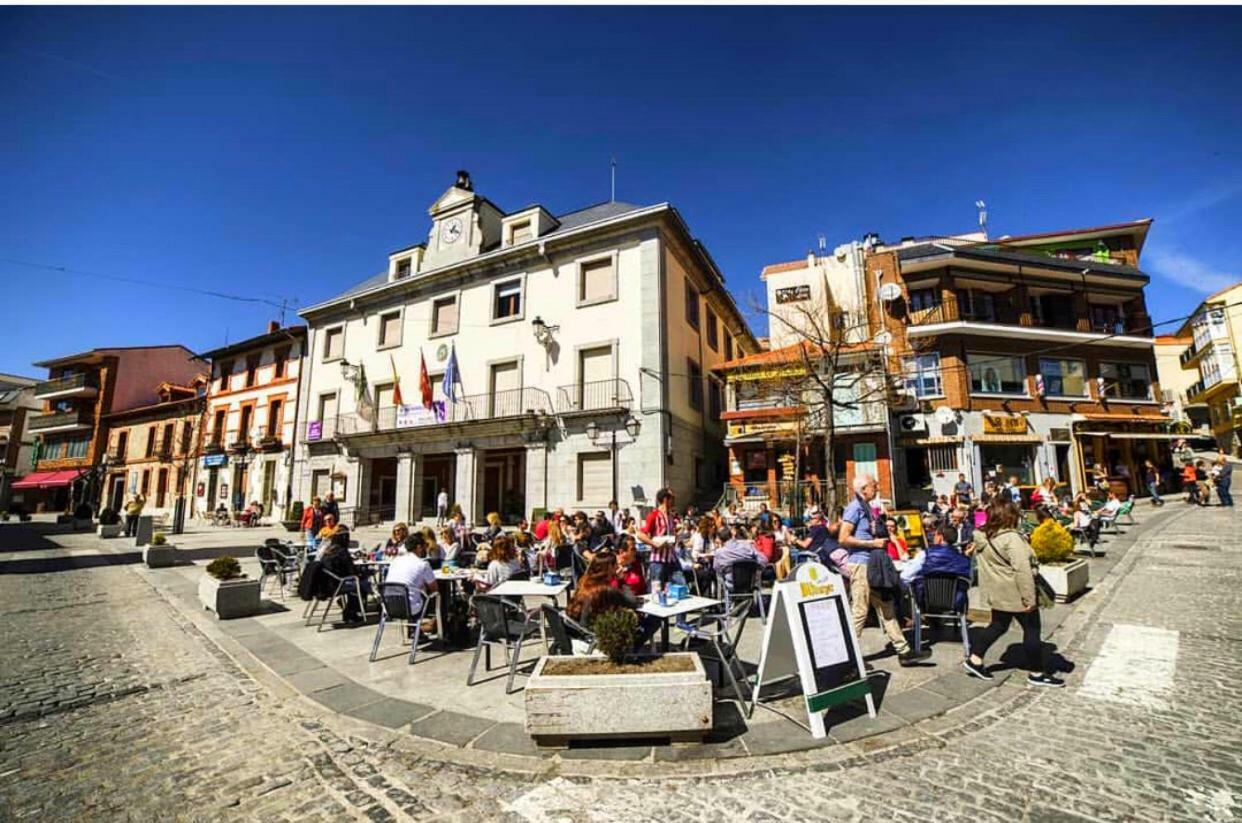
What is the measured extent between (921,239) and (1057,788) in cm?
3274

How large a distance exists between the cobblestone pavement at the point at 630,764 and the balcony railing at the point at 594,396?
12.7m

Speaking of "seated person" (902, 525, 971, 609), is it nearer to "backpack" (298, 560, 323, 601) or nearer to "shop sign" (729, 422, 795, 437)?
"backpack" (298, 560, 323, 601)

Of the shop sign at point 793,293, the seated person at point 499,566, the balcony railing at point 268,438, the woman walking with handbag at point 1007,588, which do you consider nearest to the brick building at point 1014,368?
the shop sign at point 793,293

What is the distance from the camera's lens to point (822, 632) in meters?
3.92

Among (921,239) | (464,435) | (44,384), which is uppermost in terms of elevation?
(921,239)

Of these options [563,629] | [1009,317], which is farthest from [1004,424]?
[563,629]

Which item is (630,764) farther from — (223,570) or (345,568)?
(223,570)

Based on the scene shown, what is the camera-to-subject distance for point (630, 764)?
124 inches

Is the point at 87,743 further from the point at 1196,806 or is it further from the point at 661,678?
the point at 1196,806

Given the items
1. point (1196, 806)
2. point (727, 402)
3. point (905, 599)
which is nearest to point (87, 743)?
point (1196, 806)

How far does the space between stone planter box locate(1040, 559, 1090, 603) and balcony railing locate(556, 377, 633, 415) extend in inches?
444

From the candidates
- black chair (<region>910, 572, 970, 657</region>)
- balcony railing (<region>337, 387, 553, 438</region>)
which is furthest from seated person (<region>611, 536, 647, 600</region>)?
balcony railing (<region>337, 387, 553, 438</region>)

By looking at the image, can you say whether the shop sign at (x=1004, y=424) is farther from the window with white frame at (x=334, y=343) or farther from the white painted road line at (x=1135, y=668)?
the window with white frame at (x=334, y=343)

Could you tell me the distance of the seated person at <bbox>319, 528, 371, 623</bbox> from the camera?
6.68 metres
